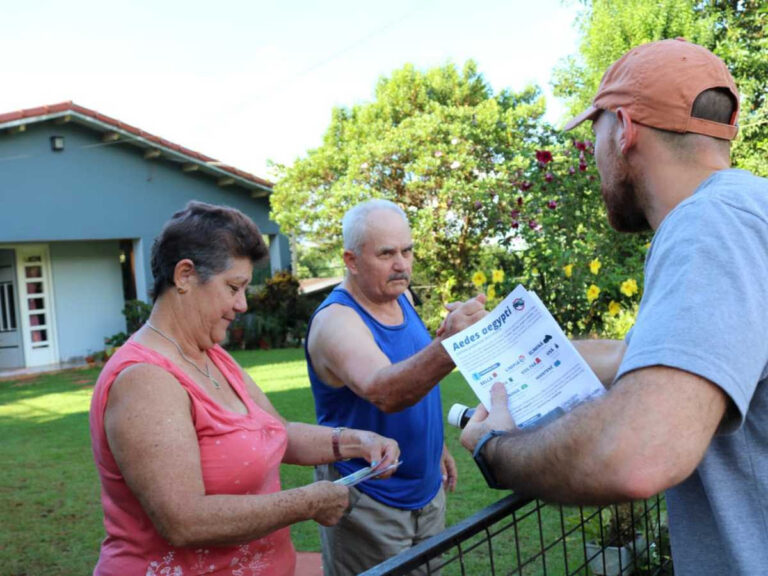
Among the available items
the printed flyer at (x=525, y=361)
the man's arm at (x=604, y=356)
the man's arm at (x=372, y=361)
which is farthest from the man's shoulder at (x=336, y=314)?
the printed flyer at (x=525, y=361)

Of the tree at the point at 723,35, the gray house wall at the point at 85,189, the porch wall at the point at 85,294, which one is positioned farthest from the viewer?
the porch wall at the point at 85,294

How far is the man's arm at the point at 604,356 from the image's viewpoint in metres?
1.83

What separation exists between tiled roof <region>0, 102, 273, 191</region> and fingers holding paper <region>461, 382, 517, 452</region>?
50.9 ft

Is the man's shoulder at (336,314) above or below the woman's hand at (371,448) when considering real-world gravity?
above

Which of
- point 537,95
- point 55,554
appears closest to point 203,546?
point 55,554

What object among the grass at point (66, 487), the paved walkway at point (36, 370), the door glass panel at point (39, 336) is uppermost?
the door glass panel at point (39, 336)

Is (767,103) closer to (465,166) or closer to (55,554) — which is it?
(465,166)

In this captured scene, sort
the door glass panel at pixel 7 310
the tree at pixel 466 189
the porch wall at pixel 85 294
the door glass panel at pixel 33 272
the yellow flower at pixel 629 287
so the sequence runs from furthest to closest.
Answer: the porch wall at pixel 85 294
the door glass panel at pixel 33 272
the door glass panel at pixel 7 310
the tree at pixel 466 189
the yellow flower at pixel 629 287

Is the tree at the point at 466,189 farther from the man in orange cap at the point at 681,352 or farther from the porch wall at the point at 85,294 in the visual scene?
the man in orange cap at the point at 681,352

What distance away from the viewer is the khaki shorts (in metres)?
2.83

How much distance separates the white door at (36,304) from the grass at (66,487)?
5.62 metres

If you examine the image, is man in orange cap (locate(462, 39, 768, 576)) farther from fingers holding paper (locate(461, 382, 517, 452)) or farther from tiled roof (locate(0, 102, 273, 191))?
tiled roof (locate(0, 102, 273, 191))

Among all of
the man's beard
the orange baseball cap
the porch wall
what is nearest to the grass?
the man's beard

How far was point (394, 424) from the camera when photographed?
2.93 meters
